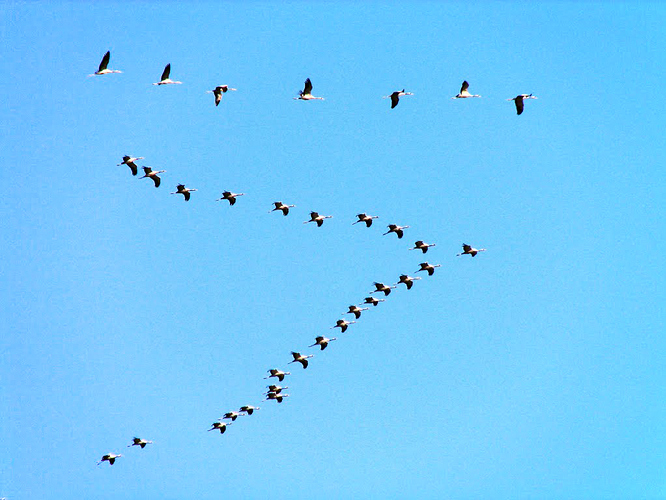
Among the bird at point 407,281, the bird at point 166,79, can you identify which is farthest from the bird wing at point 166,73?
the bird at point 407,281

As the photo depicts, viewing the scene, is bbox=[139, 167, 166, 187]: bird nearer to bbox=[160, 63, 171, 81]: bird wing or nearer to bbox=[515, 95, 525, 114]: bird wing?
bbox=[160, 63, 171, 81]: bird wing

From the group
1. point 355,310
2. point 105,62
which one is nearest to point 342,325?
point 355,310

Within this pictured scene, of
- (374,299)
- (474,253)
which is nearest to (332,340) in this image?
(374,299)

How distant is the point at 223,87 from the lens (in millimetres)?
114250

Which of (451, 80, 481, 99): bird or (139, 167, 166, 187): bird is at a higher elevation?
(451, 80, 481, 99): bird

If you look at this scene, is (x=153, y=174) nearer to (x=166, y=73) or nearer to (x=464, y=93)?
(x=166, y=73)

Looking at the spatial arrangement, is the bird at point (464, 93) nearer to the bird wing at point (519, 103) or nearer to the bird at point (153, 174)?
the bird wing at point (519, 103)

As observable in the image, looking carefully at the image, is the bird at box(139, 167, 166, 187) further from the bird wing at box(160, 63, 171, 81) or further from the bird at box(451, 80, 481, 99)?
the bird at box(451, 80, 481, 99)

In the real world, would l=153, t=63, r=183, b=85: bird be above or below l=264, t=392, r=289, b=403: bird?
above

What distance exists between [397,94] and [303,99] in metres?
7.32

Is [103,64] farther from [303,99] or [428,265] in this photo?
[428,265]

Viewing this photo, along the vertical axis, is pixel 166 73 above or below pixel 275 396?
above

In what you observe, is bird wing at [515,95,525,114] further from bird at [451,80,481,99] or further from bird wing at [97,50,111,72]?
bird wing at [97,50,111,72]

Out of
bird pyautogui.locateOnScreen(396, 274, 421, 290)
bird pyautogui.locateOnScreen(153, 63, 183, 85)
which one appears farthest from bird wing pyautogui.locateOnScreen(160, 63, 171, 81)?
bird pyautogui.locateOnScreen(396, 274, 421, 290)
